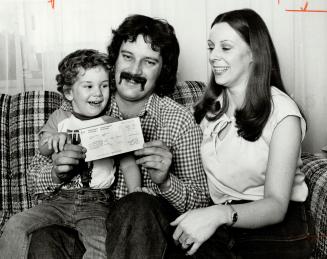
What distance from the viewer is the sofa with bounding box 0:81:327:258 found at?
1899 millimetres

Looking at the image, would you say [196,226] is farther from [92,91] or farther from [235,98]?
[92,91]

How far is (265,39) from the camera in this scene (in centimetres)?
155

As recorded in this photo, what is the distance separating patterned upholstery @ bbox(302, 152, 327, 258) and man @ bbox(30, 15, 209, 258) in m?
0.40

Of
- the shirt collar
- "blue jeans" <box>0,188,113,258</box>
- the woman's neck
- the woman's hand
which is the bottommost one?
"blue jeans" <box>0,188,113,258</box>

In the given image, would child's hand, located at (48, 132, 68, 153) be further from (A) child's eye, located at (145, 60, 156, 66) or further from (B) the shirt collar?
(A) child's eye, located at (145, 60, 156, 66)

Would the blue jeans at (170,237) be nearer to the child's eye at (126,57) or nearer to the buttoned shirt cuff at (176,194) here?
the buttoned shirt cuff at (176,194)

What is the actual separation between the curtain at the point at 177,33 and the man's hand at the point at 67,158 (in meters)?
0.90

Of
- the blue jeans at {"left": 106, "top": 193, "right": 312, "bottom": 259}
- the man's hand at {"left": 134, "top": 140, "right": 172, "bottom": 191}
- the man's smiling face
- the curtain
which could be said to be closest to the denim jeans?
the blue jeans at {"left": 106, "top": 193, "right": 312, "bottom": 259}

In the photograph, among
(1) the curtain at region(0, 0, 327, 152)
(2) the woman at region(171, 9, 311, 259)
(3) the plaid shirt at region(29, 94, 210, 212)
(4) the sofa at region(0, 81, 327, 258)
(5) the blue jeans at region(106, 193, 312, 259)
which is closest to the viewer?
(5) the blue jeans at region(106, 193, 312, 259)

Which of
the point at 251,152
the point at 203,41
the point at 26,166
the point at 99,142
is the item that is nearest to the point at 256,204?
the point at 251,152

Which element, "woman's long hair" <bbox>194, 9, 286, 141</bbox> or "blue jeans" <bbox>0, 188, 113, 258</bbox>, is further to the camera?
"woman's long hair" <bbox>194, 9, 286, 141</bbox>

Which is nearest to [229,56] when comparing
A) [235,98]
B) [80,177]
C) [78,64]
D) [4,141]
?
[235,98]

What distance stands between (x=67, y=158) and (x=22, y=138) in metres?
0.57

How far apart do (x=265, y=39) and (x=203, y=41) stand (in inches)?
36.3
